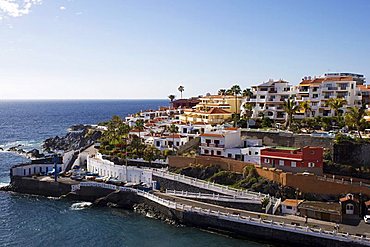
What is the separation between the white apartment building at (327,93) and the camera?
69.9 m

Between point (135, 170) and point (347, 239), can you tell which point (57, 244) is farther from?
point (347, 239)

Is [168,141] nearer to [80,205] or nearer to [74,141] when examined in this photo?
[80,205]

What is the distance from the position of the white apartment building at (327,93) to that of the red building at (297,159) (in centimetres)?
2068

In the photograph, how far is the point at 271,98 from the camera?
77.6 m

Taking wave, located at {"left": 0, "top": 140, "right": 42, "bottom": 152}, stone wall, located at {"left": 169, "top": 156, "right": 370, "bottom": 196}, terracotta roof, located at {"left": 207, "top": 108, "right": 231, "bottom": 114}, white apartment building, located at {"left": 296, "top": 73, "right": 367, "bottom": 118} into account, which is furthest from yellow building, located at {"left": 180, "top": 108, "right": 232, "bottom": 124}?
wave, located at {"left": 0, "top": 140, "right": 42, "bottom": 152}

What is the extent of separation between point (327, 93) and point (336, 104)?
8239mm

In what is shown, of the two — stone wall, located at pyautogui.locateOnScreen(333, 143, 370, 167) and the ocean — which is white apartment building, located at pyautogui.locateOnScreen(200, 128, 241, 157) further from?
the ocean

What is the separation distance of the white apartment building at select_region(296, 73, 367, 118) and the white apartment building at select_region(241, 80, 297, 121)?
10.1ft

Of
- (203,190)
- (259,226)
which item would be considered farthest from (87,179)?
(259,226)

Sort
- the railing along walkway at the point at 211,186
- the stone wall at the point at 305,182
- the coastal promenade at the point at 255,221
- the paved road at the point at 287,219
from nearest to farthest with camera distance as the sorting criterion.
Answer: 1. the coastal promenade at the point at 255,221
2. the paved road at the point at 287,219
3. the stone wall at the point at 305,182
4. the railing along walkway at the point at 211,186

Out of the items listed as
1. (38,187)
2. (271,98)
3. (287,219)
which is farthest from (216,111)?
(287,219)

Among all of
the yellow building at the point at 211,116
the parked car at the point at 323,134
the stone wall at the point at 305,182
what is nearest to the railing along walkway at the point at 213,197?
the stone wall at the point at 305,182

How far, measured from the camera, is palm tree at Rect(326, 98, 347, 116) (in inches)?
2527

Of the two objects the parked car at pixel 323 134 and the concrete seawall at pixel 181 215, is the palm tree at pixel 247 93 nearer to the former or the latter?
the parked car at pixel 323 134
